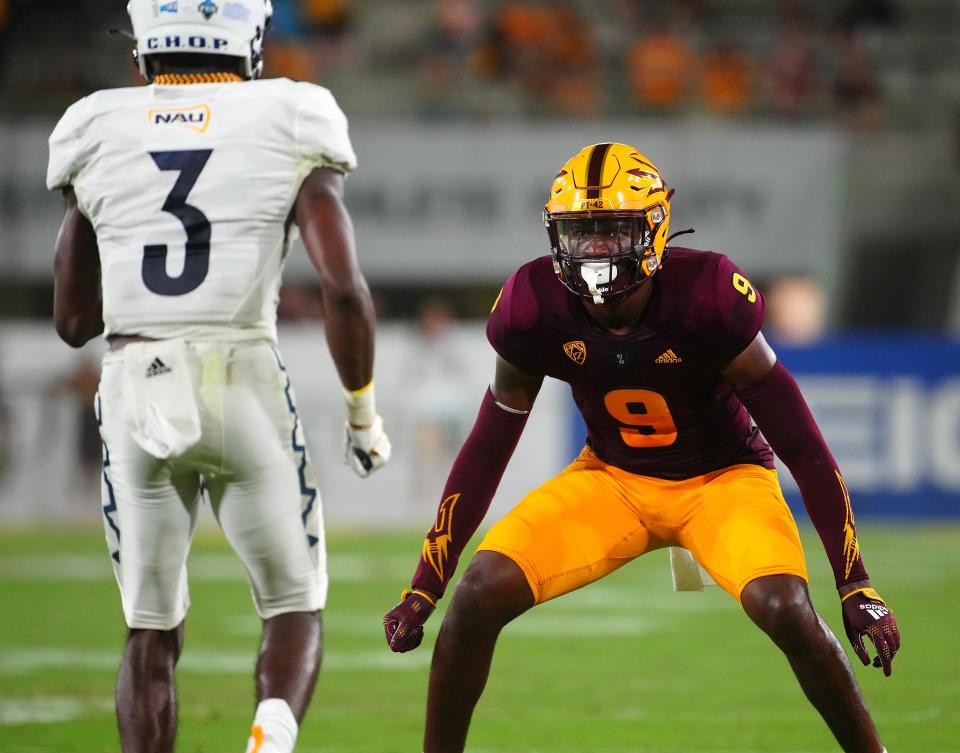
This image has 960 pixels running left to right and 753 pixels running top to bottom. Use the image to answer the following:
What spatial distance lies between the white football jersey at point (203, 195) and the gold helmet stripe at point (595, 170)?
2.12ft

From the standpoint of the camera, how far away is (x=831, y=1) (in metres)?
15.5

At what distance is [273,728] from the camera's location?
3150 millimetres

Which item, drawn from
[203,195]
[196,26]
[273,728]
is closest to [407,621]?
[273,728]

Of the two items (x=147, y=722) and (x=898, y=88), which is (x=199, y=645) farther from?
(x=898, y=88)

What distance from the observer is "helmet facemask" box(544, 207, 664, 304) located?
3.60m

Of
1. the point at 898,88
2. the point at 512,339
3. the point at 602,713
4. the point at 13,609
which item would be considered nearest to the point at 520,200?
the point at 898,88

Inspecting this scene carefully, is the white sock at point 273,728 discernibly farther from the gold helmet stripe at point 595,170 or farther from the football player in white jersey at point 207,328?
the gold helmet stripe at point 595,170

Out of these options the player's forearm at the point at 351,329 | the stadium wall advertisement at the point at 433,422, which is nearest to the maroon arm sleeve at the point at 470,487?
the player's forearm at the point at 351,329

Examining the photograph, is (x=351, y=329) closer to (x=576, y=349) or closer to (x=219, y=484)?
(x=219, y=484)

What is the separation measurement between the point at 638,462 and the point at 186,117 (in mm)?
1434

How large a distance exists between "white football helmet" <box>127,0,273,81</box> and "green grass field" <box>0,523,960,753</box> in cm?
215

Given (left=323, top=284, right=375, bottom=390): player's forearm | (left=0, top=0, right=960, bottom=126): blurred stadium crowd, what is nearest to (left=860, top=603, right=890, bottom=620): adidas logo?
(left=323, top=284, right=375, bottom=390): player's forearm

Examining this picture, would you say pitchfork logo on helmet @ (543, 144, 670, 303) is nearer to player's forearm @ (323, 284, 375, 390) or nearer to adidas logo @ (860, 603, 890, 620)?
player's forearm @ (323, 284, 375, 390)

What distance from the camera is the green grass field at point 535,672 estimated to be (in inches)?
183
